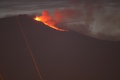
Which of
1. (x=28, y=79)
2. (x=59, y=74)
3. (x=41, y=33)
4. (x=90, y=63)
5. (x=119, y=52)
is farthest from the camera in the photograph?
(x=119, y=52)

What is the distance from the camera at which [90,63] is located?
1479 inches

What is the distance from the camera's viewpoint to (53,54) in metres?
38.2

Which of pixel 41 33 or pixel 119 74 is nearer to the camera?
pixel 119 74

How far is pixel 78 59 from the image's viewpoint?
38156 millimetres

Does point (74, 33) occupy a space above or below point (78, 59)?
above

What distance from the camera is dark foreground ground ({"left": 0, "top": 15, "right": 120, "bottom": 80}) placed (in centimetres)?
3160

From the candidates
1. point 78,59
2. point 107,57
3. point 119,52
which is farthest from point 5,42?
point 119,52

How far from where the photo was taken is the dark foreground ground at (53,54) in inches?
1244

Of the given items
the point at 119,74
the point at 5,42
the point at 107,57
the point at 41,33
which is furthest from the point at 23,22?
the point at 119,74

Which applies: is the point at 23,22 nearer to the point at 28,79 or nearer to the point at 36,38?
the point at 36,38

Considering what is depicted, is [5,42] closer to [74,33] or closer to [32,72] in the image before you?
[32,72]

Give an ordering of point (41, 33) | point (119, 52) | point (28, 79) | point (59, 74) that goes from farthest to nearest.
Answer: point (119, 52)
point (41, 33)
point (59, 74)
point (28, 79)

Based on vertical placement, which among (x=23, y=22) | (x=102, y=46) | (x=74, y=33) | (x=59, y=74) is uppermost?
(x=23, y=22)

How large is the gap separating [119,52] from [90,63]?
11.8 m
